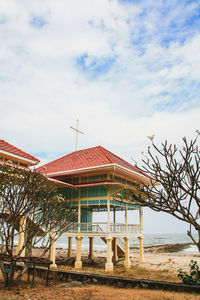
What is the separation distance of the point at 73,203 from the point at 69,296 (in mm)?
11145

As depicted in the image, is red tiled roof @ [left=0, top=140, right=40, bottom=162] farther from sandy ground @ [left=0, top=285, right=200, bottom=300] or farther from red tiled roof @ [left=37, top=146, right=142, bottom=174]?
sandy ground @ [left=0, top=285, right=200, bottom=300]

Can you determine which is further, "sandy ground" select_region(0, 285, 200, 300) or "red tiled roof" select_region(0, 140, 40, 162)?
"red tiled roof" select_region(0, 140, 40, 162)

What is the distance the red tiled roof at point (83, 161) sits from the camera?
20203mm

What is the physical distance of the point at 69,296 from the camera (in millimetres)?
9711

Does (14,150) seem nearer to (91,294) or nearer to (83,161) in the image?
(83,161)

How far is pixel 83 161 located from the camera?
21.7 m

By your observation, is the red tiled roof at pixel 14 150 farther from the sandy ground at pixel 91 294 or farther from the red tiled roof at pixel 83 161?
the sandy ground at pixel 91 294

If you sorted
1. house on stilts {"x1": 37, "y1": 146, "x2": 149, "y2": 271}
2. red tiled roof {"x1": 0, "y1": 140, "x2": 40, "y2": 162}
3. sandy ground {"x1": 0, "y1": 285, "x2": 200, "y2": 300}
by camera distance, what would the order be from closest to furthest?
1. sandy ground {"x1": 0, "y1": 285, "x2": 200, "y2": 300}
2. red tiled roof {"x1": 0, "y1": 140, "x2": 40, "y2": 162}
3. house on stilts {"x1": 37, "y1": 146, "x2": 149, "y2": 271}

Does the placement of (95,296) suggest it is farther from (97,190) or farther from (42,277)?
(97,190)

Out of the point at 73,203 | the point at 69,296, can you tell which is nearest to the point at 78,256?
the point at 73,203

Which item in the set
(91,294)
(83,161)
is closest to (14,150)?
(83,161)

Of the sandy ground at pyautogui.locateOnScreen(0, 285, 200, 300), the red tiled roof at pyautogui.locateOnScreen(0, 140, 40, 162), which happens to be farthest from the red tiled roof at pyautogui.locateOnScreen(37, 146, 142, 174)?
the sandy ground at pyautogui.locateOnScreen(0, 285, 200, 300)

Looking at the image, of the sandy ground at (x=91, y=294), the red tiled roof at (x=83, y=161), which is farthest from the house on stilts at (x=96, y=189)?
the sandy ground at (x=91, y=294)

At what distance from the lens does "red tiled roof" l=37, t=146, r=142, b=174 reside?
20.2 m
